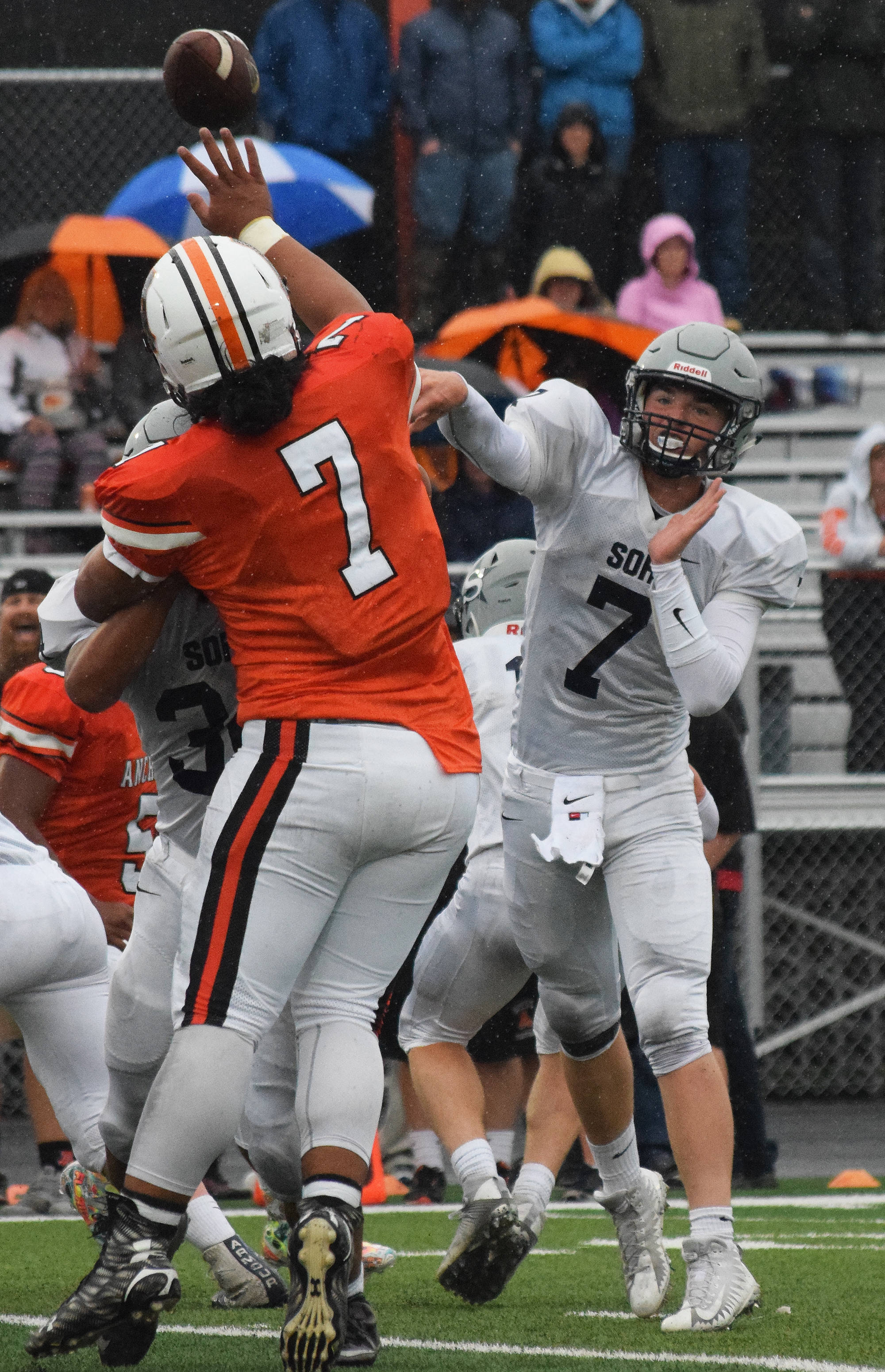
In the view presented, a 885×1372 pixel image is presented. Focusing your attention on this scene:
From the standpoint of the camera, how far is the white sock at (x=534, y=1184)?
4.55m

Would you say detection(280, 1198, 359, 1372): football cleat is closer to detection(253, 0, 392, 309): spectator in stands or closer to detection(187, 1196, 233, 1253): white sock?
detection(187, 1196, 233, 1253): white sock

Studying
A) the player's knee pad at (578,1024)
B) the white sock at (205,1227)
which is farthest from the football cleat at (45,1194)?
the player's knee pad at (578,1024)

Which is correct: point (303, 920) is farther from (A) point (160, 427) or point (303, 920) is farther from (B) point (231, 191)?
(B) point (231, 191)

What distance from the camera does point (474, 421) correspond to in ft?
12.8

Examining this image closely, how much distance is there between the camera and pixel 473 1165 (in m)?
4.52

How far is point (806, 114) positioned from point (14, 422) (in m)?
4.70

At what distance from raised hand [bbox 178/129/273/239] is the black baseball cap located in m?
3.22

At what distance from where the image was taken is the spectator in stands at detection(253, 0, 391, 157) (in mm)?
10547

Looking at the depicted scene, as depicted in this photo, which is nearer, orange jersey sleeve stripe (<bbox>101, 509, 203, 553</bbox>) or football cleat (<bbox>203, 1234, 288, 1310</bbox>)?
orange jersey sleeve stripe (<bbox>101, 509, 203, 553</bbox>)

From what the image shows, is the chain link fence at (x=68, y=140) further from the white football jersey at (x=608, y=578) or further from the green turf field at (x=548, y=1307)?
the white football jersey at (x=608, y=578)

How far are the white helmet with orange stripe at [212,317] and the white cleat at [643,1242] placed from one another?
205 centimetres

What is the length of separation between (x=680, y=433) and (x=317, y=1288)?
1947 mm

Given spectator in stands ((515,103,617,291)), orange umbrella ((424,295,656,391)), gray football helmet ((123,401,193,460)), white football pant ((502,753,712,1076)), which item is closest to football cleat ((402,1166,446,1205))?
white football pant ((502,753,712,1076))

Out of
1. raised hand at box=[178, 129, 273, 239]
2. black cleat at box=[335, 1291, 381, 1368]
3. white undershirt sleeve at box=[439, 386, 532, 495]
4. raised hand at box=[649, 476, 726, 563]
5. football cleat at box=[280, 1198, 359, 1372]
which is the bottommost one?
black cleat at box=[335, 1291, 381, 1368]
